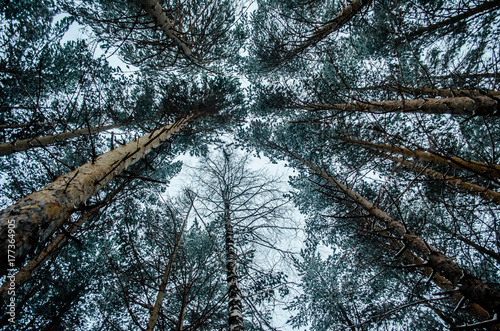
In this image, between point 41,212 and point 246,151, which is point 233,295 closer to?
point 41,212

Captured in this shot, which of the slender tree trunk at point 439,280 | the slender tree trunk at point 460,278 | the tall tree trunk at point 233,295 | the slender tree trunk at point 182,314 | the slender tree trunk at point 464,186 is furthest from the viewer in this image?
the slender tree trunk at point 464,186

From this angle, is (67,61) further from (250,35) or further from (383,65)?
(383,65)

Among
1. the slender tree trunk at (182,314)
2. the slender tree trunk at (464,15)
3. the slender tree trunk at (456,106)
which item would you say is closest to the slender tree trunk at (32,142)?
the slender tree trunk at (182,314)

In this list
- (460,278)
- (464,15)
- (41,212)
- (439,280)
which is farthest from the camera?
(464,15)

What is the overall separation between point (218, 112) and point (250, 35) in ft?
12.7

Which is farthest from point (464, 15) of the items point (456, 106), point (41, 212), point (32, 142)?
point (32, 142)

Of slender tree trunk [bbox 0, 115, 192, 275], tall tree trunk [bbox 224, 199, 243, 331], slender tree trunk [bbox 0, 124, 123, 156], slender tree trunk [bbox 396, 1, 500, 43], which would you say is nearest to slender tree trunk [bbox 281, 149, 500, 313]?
tall tree trunk [bbox 224, 199, 243, 331]

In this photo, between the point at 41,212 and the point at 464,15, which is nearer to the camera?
the point at 41,212

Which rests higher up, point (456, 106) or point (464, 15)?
point (464, 15)

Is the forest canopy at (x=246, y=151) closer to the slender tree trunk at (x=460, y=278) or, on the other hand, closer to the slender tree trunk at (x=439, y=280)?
the slender tree trunk at (x=439, y=280)

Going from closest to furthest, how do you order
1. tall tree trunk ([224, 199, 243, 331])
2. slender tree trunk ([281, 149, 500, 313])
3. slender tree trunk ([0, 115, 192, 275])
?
slender tree trunk ([0, 115, 192, 275])
slender tree trunk ([281, 149, 500, 313])
tall tree trunk ([224, 199, 243, 331])

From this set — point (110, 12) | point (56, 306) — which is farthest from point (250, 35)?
point (56, 306)

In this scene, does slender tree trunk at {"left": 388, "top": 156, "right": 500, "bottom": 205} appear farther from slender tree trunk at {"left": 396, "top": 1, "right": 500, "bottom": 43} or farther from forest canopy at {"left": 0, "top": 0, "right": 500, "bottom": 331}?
slender tree trunk at {"left": 396, "top": 1, "right": 500, "bottom": 43}

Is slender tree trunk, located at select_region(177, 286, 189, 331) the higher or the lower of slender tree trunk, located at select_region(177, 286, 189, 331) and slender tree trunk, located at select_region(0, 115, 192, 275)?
the lower
